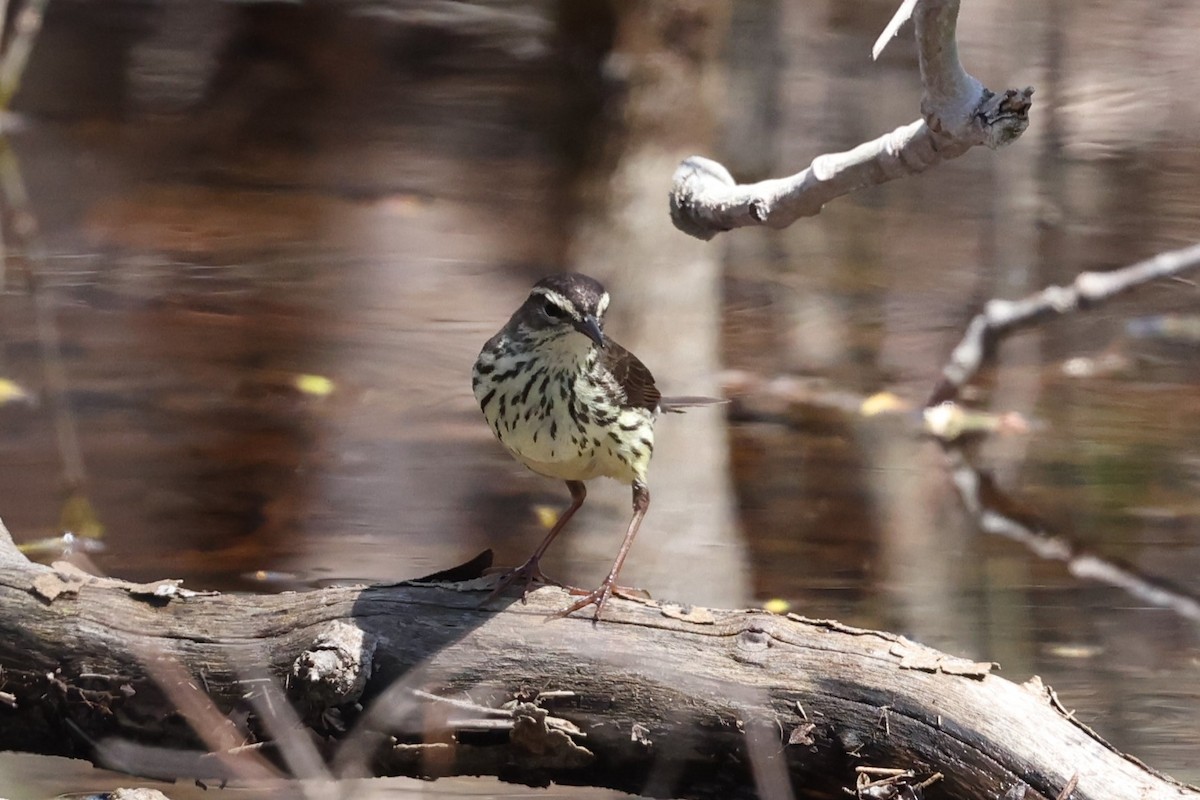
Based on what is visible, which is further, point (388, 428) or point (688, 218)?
point (388, 428)

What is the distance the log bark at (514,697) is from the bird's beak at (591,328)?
1.90 ft

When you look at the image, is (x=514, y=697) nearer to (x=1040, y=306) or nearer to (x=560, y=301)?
(x=560, y=301)

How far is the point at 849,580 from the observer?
17.9 feet

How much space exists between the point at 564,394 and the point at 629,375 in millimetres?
236

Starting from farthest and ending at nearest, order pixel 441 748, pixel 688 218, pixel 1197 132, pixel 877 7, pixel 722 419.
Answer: pixel 1197 132, pixel 877 7, pixel 722 419, pixel 688 218, pixel 441 748

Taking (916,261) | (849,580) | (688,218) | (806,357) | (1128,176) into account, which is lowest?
(849,580)

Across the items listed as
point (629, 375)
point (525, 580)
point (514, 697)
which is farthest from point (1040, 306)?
point (514, 697)

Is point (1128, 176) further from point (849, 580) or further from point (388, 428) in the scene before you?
point (388, 428)

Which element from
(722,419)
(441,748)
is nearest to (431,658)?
(441,748)

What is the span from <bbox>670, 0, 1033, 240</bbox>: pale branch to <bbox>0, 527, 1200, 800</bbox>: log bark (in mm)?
898

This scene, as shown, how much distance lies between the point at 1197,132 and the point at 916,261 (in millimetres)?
1636

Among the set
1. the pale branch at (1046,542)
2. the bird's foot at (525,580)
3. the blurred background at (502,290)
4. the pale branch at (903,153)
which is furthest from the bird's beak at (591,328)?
the pale branch at (1046,542)

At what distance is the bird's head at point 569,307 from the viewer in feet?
9.25

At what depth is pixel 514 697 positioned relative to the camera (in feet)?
8.62
